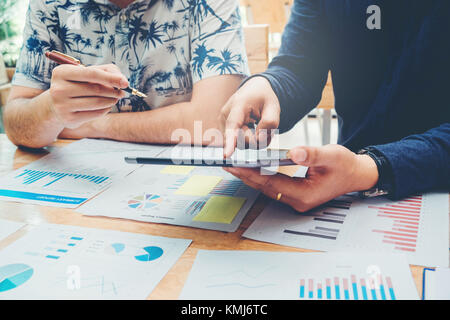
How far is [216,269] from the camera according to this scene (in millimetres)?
417

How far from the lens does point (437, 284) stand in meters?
0.37

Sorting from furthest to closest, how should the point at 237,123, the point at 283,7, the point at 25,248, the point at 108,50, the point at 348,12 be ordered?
the point at 283,7
the point at 108,50
the point at 348,12
the point at 237,123
the point at 25,248

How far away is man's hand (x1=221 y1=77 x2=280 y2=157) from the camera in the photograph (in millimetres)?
645

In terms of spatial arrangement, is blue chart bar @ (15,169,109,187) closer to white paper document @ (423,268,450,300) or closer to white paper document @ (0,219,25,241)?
white paper document @ (0,219,25,241)

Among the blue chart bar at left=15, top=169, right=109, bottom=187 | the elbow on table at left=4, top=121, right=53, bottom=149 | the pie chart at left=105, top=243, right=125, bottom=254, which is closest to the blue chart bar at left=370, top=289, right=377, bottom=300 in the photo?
the pie chart at left=105, top=243, right=125, bottom=254

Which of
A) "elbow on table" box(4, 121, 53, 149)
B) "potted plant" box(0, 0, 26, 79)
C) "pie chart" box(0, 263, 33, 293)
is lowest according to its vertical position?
"pie chart" box(0, 263, 33, 293)

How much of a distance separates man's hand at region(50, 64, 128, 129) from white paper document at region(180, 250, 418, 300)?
1.37 ft

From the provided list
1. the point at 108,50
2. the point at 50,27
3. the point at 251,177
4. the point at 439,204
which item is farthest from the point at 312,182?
the point at 50,27

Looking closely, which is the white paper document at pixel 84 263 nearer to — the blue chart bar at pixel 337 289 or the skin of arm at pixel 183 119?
the blue chart bar at pixel 337 289

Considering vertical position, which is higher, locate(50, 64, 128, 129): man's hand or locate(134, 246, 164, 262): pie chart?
locate(50, 64, 128, 129): man's hand

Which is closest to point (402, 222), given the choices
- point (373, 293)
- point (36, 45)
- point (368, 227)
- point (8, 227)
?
point (368, 227)

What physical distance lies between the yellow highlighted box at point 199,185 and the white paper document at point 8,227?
255mm
